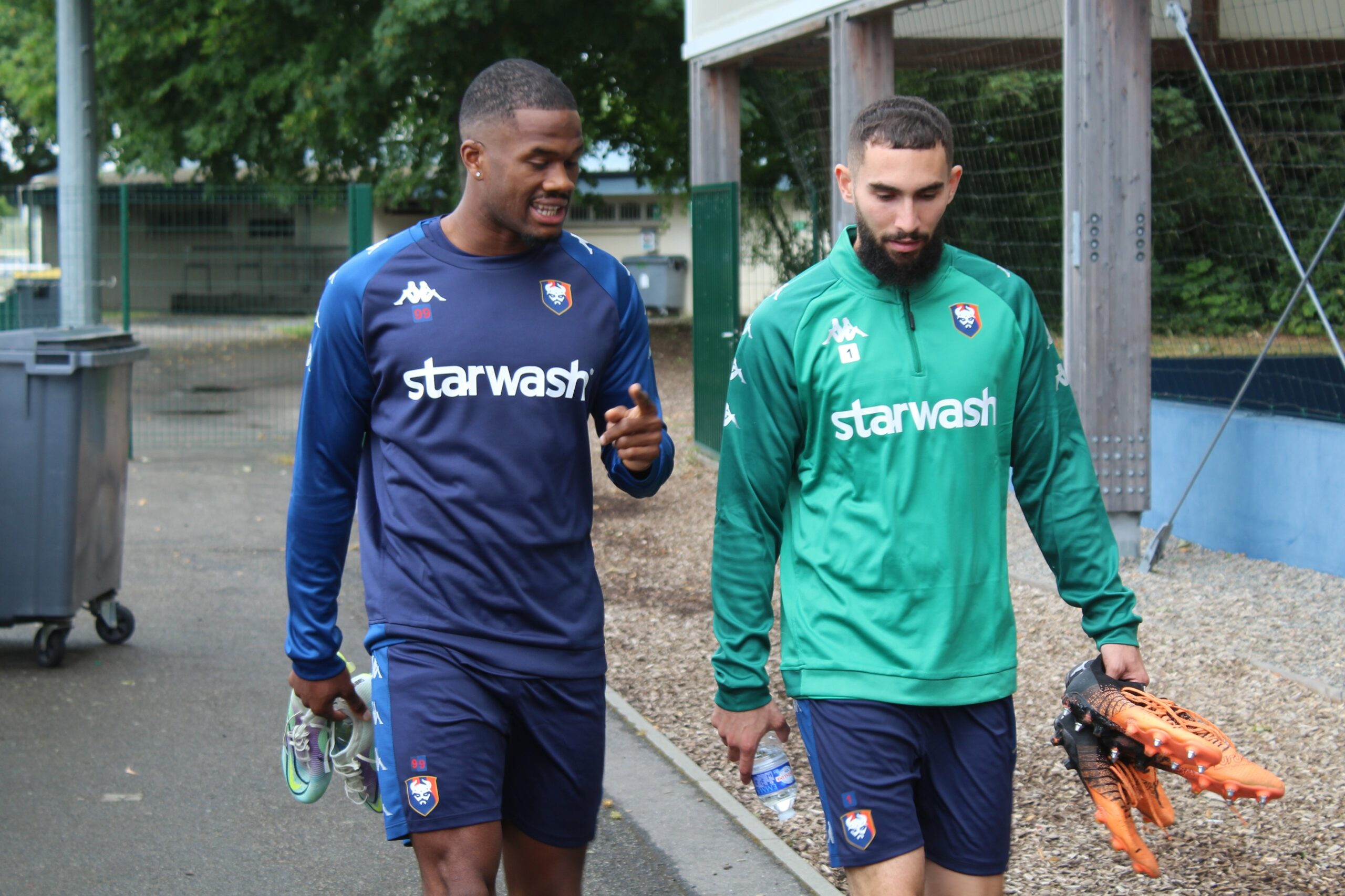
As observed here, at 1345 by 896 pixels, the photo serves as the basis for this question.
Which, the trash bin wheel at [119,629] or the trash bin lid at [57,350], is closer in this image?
the trash bin lid at [57,350]

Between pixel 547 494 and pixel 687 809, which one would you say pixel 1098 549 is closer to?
pixel 547 494

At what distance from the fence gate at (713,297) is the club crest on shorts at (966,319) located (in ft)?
30.0

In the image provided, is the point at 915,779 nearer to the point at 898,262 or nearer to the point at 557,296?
the point at 898,262

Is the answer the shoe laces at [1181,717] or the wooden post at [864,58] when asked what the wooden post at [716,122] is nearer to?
the wooden post at [864,58]

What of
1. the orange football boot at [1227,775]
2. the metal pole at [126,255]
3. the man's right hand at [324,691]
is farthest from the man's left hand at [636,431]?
the metal pole at [126,255]

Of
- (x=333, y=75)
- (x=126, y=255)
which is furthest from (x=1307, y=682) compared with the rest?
(x=333, y=75)

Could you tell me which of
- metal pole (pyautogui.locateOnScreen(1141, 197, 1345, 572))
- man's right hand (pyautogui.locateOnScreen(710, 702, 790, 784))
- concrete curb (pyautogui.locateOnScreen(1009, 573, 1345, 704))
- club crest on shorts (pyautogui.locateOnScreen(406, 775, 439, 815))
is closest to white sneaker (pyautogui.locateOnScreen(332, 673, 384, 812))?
club crest on shorts (pyautogui.locateOnScreen(406, 775, 439, 815))

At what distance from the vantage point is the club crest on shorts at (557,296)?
3068 millimetres

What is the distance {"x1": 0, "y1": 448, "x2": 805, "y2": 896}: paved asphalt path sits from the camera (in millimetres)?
4449

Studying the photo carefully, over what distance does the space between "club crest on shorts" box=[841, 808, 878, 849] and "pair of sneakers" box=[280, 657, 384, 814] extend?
106 centimetres

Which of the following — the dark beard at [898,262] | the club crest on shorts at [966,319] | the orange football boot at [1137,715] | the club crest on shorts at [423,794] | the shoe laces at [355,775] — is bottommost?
the shoe laces at [355,775]

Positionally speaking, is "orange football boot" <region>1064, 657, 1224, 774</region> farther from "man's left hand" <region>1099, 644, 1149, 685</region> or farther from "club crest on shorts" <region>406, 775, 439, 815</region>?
"club crest on shorts" <region>406, 775, 439, 815</region>

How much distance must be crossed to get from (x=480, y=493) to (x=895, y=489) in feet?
2.59

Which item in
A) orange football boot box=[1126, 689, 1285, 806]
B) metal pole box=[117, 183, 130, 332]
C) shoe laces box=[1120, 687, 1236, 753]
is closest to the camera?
orange football boot box=[1126, 689, 1285, 806]
